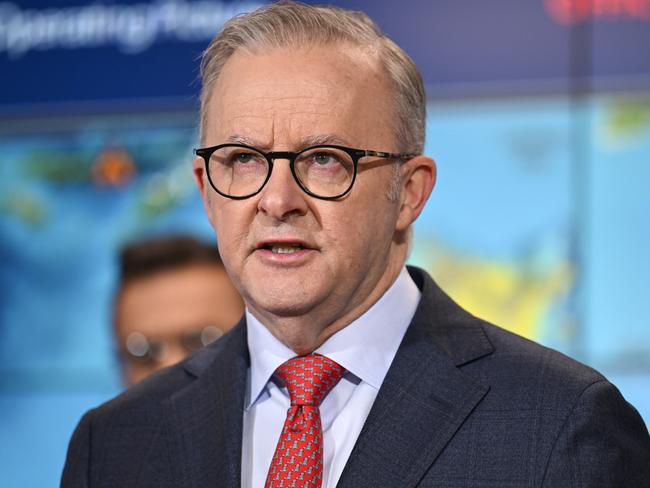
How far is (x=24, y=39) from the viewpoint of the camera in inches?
144

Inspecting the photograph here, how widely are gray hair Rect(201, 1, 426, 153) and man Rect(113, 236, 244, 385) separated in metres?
1.40

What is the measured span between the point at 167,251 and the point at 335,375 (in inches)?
70.7

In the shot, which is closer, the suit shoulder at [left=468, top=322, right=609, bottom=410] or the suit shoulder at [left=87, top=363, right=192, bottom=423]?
the suit shoulder at [left=468, top=322, right=609, bottom=410]

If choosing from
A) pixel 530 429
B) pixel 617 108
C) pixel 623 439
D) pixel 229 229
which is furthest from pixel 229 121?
pixel 617 108

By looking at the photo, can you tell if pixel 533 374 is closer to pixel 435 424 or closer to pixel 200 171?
pixel 435 424

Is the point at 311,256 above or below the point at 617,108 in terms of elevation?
below

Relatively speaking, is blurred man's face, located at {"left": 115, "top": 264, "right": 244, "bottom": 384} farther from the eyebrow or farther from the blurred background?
the eyebrow

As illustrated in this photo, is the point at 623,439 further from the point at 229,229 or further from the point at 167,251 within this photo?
the point at 167,251

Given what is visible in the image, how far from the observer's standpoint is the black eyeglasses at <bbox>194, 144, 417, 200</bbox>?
159 cm

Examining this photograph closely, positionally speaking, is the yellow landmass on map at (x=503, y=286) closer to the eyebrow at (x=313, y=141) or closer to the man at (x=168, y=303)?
the man at (x=168, y=303)

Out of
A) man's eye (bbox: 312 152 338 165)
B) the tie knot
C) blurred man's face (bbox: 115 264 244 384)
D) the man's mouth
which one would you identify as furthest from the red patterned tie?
blurred man's face (bbox: 115 264 244 384)

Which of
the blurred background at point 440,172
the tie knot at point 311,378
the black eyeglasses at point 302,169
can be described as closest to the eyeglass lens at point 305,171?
the black eyeglasses at point 302,169

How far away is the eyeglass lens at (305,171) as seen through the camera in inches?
62.9

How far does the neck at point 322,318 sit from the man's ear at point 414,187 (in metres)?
0.08
